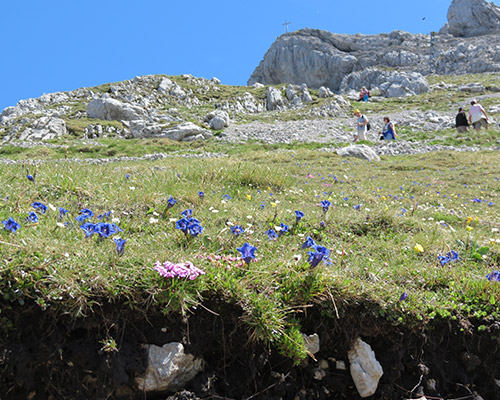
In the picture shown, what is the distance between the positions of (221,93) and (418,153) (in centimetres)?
4185

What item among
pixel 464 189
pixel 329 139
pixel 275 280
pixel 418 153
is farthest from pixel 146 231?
pixel 329 139

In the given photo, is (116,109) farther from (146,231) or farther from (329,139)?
(146,231)

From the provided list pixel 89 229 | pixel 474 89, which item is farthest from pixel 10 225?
pixel 474 89

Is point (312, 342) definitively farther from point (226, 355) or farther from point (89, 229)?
point (89, 229)

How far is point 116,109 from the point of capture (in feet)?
115

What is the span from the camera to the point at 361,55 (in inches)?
4673

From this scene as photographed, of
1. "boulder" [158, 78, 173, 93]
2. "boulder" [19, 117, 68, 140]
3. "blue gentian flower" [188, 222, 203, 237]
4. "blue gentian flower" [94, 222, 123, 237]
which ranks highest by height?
"boulder" [158, 78, 173, 93]

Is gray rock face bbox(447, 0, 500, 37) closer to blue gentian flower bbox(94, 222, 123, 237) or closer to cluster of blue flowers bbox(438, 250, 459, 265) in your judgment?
cluster of blue flowers bbox(438, 250, 459, 265)

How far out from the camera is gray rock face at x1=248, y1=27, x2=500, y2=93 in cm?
10006

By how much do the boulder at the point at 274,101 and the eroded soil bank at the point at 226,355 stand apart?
51.7 meters

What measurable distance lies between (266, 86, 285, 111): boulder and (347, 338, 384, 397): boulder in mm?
51882

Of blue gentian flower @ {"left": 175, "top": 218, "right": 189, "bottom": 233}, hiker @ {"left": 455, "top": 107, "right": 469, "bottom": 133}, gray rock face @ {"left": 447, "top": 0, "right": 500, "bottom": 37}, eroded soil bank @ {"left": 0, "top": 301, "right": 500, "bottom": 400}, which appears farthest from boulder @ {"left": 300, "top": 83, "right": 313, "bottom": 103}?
gray rock face @ {"left": 447, "top": 0, "right": 500, "bottom": 37}

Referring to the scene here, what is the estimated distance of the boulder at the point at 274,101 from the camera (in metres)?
53.1

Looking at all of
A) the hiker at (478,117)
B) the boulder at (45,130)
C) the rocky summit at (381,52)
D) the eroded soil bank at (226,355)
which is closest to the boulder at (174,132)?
the boulder at (45,130)
